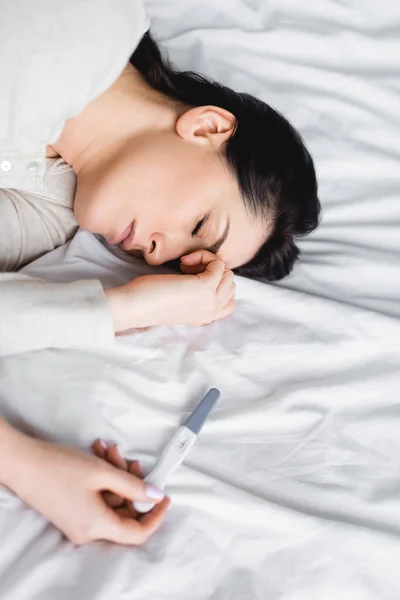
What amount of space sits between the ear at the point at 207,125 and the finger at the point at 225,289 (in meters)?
0.20

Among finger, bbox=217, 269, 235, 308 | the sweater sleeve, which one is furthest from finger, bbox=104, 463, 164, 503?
finger, bbox=217, 269, 235, 308

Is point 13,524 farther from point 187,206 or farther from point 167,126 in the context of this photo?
point 167,126

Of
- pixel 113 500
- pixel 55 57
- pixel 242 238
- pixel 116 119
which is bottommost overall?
pixel 113 500

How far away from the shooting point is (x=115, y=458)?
2.99 ft

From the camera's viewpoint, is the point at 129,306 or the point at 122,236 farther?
the point at 122,236

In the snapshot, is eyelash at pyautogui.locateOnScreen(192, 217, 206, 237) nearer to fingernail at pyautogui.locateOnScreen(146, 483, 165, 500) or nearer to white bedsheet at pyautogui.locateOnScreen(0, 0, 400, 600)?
white bedsheet at pyautogui.locateOnScreen(0, 0, 400, 600)

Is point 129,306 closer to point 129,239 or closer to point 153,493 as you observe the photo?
point 129,239

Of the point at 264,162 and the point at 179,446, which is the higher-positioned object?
the point at 264,162

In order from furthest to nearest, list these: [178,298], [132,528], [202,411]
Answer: [178,298]
[202,411]
[132,528]

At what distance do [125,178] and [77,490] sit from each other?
483 millimetres

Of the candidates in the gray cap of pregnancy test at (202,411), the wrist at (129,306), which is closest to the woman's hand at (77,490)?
the gray cap of pregnancy test at (202,411)

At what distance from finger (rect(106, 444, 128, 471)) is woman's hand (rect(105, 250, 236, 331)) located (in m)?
0.20

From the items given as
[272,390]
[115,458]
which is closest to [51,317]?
Result: [115,458]

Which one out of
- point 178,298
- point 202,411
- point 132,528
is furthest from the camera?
point 178,298
